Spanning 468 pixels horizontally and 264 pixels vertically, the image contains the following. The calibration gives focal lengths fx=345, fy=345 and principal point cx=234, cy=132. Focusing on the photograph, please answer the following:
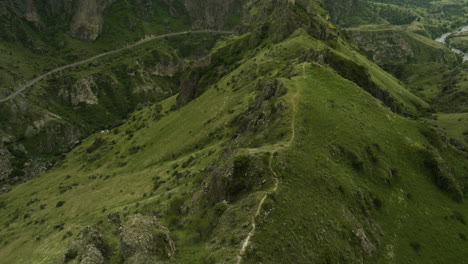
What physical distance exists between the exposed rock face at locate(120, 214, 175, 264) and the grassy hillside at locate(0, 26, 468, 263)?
0.30 meters

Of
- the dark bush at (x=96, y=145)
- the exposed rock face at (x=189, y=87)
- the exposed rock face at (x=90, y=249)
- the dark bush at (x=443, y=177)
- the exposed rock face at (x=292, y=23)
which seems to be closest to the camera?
the exposed rock face at (x=90, y=249)

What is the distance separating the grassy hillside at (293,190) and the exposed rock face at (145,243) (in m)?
0.30

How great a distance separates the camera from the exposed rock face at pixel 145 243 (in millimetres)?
40406

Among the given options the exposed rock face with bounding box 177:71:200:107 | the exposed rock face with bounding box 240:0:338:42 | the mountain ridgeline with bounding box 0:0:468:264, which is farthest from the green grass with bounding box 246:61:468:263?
the exposed rock face with bounding box 177:71:200:107

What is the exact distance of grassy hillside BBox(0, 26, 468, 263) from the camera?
42094 mm

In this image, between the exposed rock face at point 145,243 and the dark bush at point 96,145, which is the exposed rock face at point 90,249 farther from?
the dark bush at point 96,145

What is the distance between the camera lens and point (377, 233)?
1984 inches

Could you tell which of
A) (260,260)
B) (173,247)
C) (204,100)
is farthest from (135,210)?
(204,100)

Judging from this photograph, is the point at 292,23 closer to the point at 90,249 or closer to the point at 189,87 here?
the point at 189,87

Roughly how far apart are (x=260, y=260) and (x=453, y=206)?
148ft

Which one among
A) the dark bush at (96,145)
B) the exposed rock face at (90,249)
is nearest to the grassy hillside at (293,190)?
the exposed rock face at (90,249)

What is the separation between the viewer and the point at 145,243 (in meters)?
41.4

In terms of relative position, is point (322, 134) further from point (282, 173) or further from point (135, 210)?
point (135, 210)

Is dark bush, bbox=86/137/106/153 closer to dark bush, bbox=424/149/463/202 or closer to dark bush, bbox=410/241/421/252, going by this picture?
dark bush, bbox=424/149/463/202
